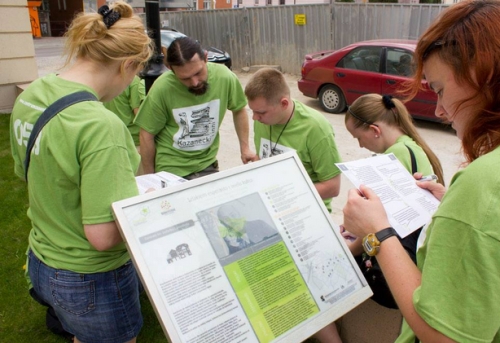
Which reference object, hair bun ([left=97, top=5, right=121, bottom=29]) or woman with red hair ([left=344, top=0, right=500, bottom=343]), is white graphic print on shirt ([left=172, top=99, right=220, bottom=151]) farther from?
woman with red hair ([left=344, top=0, right=500, bottom=343])

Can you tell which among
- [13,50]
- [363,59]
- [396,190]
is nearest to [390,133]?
[396,190]

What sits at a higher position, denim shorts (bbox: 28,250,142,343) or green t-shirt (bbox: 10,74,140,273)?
green t-shirt (bbox: 10,74,140,273)

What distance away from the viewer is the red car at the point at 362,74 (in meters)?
7.85

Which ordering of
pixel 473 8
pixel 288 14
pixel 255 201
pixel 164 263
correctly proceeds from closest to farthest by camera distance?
pixel 473 8 → pixel 164 263 → pixel 255 201 → pixel 288 14

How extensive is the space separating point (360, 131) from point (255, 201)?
1148 mm

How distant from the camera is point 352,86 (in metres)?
8.65

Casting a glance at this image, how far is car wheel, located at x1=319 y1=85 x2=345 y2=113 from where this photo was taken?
29.7 feet

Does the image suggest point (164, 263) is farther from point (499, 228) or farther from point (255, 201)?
point (499, 228)

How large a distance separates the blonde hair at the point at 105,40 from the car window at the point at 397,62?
7.16 meters

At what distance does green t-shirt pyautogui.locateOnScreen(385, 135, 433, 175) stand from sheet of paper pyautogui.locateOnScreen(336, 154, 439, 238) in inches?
6.1

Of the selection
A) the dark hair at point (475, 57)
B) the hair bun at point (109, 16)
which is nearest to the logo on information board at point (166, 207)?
the hair bun at point (109, 16)

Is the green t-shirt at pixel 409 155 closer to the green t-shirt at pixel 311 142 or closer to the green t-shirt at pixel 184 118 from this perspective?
the green t-shirt at pixel 311 142

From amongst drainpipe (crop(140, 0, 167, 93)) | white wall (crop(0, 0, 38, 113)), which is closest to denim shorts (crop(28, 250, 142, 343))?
drainpipe (crop(140, 0, 167, 93))

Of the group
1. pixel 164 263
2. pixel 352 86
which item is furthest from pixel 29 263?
pixel 352 86
